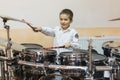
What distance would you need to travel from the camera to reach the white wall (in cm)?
303

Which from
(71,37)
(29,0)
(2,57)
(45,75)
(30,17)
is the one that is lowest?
(45,75)

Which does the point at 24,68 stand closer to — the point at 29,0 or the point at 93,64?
the point at 93,64

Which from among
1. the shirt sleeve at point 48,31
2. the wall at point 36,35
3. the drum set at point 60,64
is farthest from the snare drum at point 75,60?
the wall at point 36,35

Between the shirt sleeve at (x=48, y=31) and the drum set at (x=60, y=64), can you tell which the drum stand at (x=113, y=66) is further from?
the shirt sleeve at (x=48, y=31)

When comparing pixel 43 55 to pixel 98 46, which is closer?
pixel 43 55

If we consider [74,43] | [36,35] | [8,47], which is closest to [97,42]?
[36,35]

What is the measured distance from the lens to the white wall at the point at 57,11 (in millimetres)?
3031

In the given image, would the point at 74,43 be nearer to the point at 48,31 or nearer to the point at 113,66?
the point at 48,31

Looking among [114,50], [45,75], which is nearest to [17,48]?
[45,75]

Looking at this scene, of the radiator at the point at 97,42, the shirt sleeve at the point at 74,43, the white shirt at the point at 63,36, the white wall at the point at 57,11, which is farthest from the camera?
the radiator at the point at 97,42

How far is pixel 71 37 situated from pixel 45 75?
55 cm

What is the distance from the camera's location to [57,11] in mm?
3129

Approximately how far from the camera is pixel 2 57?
2.24m

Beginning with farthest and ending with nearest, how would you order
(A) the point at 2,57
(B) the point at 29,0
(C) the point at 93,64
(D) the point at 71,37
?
(B) the point at 29,0, (D) the point at 71,37, (A) the point at 2,57, (C) the point at 93,64
